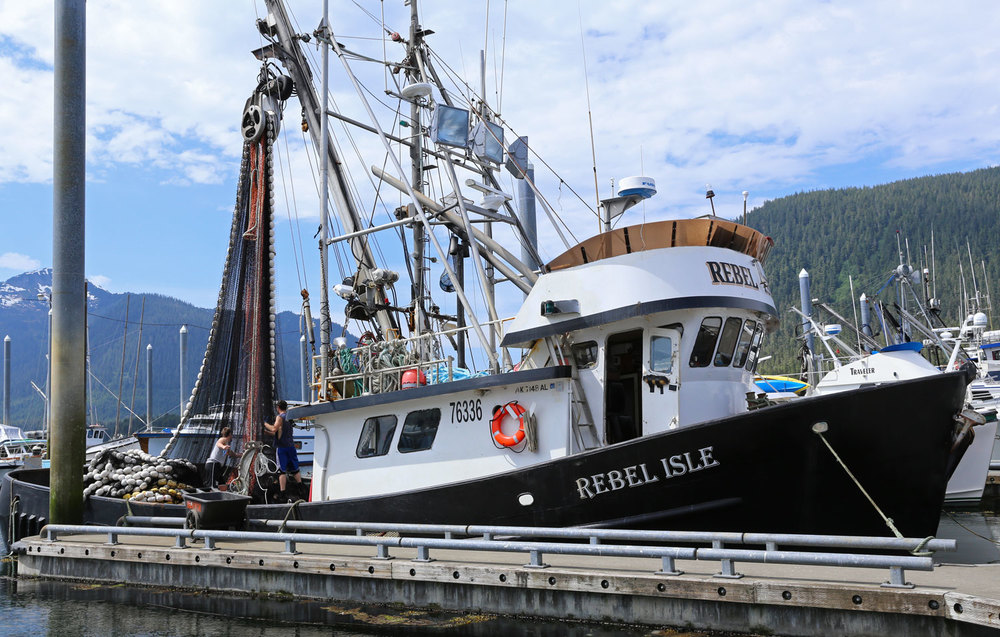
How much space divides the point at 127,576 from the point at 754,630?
8381 mm

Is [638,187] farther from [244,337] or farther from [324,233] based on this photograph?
[244,337]

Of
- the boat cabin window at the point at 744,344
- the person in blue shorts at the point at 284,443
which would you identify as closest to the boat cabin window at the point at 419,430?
the person in blue shorts at the point at 284,443

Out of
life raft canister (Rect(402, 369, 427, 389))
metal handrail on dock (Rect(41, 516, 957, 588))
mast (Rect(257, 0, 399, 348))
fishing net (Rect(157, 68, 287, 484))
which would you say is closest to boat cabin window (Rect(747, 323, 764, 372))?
metal handrail on dock (Rect(41, 516, 957, 588))

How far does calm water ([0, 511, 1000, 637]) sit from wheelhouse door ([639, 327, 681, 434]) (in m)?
2.85

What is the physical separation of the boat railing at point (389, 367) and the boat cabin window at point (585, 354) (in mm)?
1352

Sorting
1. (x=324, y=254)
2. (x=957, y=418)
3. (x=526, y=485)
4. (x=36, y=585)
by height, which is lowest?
(x=36, y=585)

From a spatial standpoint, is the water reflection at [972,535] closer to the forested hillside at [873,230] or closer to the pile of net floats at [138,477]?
the pile of net floats at [138,477]

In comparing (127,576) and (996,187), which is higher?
(996,187)

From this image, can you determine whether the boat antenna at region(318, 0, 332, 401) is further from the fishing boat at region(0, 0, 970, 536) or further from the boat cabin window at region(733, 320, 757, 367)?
the boat cabin window at region(733, 320, 757, 367)

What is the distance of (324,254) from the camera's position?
13.2 metres

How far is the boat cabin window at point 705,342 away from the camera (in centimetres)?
986

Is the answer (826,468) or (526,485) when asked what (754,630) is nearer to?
(826,468)

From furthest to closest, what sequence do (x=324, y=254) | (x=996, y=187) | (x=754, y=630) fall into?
(x=996, y=187)
(x=324, y=254)
(x=754, y=630)

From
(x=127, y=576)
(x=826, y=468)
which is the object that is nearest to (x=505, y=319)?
(x=826, y=468)
